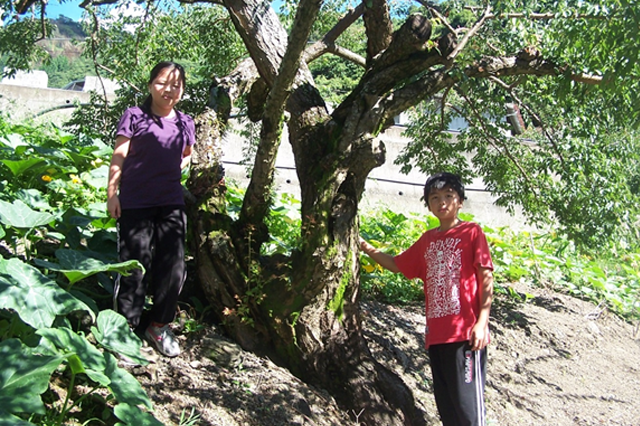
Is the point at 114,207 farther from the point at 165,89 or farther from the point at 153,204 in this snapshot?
the point at 165,89

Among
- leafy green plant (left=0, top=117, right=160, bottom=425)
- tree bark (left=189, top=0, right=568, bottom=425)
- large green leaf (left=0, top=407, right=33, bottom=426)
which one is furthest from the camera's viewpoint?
tree bark (left=189, top=0, right=568, bottom=425)

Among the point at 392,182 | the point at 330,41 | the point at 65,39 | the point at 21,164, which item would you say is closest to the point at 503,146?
the point at 330,41

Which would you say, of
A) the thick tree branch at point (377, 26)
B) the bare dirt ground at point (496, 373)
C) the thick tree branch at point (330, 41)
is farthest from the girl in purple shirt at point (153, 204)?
the thick tree branch at point (330, 41)

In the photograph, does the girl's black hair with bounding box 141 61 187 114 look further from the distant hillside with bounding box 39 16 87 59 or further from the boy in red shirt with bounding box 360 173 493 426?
the distant hillside with bounding box 39 16 87 59

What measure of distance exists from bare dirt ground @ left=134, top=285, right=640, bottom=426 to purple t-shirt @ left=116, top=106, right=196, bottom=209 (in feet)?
2.56

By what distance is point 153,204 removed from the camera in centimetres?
316

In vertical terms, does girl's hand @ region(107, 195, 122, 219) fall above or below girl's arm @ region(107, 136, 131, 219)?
below

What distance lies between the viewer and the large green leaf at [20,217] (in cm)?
287

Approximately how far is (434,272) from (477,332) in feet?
1.20

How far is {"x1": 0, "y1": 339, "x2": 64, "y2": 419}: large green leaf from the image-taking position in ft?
6.59

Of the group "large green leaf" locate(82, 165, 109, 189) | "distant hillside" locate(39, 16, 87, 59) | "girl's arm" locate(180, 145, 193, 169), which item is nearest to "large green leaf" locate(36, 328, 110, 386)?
"girl's arm" locate(180, 145, 193, 169)

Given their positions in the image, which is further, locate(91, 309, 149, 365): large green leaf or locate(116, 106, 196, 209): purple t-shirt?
locate(116, 106, 196, 209): purple t-shirt

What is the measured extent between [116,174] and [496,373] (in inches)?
118

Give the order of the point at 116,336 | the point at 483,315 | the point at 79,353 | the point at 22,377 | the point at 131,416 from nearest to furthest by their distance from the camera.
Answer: the point at 22,377
the point at 131,416
the point at 79,353
the point at 116,336
the point at 483,315
